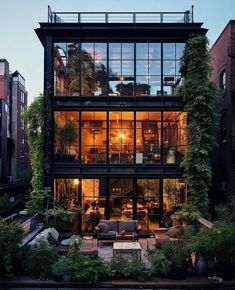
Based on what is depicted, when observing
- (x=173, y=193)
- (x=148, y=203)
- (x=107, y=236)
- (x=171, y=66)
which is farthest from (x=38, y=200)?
(x=171, y=66)

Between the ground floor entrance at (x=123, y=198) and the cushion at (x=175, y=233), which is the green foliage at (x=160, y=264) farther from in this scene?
the ground floor entrance at (x=123, y=198)

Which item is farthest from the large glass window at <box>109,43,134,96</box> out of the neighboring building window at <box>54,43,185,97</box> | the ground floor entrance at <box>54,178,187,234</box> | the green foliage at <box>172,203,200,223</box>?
the green foliage at <box>172,203,200,223</box>

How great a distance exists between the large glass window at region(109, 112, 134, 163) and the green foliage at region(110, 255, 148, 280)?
26.4 feet

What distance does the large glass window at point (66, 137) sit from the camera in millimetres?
17781

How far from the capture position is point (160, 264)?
1012 cm

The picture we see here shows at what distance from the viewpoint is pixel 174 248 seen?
1030 centimetres

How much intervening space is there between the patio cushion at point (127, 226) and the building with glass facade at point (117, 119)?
1.64m

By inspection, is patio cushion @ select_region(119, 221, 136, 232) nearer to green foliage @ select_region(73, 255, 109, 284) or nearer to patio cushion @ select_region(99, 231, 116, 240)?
patio cushion @ select_region(99, 231, 116, 240)

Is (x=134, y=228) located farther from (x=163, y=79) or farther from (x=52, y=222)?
(x=163, y=79)

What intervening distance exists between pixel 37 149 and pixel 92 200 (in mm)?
3713

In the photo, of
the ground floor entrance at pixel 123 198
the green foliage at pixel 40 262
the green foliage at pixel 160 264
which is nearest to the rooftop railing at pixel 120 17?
the ground floor entrance at pixel 123 198

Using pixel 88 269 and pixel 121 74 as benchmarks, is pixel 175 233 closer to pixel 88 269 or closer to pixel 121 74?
pixel 88 269

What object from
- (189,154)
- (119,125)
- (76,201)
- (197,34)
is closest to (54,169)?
(76,201)

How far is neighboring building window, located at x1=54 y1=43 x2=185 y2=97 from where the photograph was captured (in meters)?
17.9
